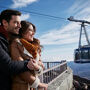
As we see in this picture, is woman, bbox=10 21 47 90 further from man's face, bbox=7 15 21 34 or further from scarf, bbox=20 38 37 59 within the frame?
man's face, bbox=7 15 21 34

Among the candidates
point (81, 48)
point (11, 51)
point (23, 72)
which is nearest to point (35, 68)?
point (23, 72)

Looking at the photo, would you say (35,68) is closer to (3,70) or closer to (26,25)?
(3,70)

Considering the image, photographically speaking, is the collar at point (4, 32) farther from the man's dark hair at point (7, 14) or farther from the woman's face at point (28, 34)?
the woman's face at point (28, 34)

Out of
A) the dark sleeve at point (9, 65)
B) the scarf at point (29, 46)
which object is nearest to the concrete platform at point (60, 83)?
the scarf at point (29, 46)

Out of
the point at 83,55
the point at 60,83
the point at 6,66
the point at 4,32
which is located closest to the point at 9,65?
the point at 6,66

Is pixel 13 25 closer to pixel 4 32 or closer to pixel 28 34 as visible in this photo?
pixel 4 32

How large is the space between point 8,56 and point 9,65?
113 mm

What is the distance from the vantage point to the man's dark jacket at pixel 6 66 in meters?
1.78

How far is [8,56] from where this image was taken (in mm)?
1816

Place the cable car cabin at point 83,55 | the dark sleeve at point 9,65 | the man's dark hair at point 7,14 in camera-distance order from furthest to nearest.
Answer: the cable car cabin at point 83,55 → the man's dark hair at point 7,14 → the dark sleeve at point 9,65

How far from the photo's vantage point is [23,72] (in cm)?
188

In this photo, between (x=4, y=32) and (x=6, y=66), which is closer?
(x=6, y=66)

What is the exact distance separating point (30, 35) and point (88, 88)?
51.3 feet

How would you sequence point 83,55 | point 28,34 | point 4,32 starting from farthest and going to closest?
1. point 83,55
2. point 28,34
3. point 4,32
